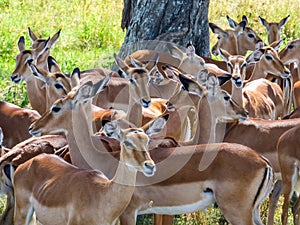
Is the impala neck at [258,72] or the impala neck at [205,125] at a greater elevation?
the impala neck at [205,125]

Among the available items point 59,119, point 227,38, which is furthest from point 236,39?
point 59,119

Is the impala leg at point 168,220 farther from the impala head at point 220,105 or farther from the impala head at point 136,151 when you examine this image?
the impala head at point 136,151

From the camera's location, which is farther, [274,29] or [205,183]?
[274,29]

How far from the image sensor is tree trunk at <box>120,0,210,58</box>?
9508 millimetres

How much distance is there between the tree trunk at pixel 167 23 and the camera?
31.2ft

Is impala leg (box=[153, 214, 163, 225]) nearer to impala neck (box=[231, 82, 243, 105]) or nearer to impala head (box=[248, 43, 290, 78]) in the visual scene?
impala neck (box=[231, 82, 243, 105])

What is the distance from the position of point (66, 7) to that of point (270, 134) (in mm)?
7030

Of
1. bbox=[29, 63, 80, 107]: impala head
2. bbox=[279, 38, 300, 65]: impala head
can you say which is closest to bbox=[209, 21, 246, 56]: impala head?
bbox=[279, 38, 300, 65]: impala head

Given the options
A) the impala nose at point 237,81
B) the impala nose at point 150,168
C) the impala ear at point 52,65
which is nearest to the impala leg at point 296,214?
the impala nose at point 237,81

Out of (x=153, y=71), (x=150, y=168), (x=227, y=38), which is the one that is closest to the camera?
(x=150, y=168)

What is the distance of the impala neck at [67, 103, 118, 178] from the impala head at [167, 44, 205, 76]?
273 cm

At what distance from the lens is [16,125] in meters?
7.68

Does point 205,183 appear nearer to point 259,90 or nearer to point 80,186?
point 80,186

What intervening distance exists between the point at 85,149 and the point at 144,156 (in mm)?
1064
